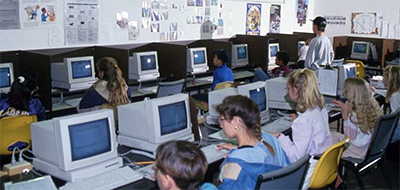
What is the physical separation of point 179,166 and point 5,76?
372 cm

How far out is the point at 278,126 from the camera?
3736mm

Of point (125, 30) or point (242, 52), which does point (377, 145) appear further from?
point (242, 52)

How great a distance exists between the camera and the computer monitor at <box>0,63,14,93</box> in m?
4.74

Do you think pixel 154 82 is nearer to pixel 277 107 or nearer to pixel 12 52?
pixel 12 52

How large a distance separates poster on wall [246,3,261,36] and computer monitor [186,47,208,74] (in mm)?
1874

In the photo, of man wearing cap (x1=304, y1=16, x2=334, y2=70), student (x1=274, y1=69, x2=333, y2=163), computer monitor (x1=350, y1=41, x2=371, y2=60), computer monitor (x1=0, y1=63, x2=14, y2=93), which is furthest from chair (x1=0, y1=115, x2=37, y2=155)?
computer monitor (x1=350, y1=41, x2=371, y2=60)

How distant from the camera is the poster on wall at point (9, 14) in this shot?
16.5 feet

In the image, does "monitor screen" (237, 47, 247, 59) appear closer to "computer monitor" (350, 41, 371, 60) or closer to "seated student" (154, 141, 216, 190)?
"computer monitor" (350, 41, 371, 60)

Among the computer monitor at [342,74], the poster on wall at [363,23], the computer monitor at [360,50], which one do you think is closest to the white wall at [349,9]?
the poster on wall at [363,23]

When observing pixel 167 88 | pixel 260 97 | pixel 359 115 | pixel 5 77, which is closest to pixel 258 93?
pixel 260 97

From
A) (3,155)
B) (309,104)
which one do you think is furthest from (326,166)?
(3,155)

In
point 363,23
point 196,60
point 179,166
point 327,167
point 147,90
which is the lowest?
point 327,167

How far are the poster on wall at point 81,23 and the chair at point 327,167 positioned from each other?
3953 millimetres

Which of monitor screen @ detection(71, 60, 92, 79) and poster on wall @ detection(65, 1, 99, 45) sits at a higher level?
poster on wall @ detection(65, 1, 99, 45)
